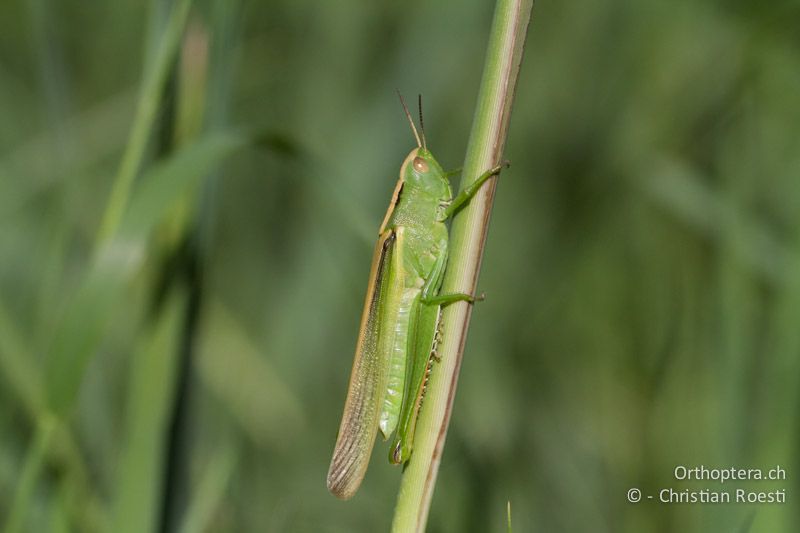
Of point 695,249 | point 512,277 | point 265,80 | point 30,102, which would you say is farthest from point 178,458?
point 30,102

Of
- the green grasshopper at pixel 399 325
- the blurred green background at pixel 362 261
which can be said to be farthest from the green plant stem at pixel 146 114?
the green grasshopper at pixel 399 325

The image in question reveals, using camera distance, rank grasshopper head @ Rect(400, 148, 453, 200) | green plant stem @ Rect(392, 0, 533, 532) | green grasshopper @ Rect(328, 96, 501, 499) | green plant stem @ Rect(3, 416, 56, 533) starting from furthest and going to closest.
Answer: grasshopper head @ Rect(400, 148, 453, 200) < green grasshopper @ Rect(328, 96, 501, 499) < green plant stem @ Rect(3, 416, 56, 533) < green plant stem @ Rect(392, 0, 533, 532)

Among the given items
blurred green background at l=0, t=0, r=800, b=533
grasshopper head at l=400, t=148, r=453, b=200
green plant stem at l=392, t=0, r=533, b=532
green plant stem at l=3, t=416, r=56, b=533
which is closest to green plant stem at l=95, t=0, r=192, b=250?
blurred green background at l=0, t=0, r=800, b=533

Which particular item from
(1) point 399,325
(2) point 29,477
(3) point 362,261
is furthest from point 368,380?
(3) point 362,261

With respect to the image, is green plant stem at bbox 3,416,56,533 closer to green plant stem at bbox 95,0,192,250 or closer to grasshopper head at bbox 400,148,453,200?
green plant stem at bbox 95,0,192,250

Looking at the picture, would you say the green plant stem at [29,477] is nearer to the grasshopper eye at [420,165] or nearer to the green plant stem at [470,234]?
the green plant stem at [470,234]

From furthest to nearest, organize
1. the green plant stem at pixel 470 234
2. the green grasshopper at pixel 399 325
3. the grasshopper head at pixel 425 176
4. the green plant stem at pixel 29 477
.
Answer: the grasshopper head at pixel 425 176 → the green grasshopper at pixel 399 325 → the green plant stem at pixel 29 477 → the green plant stem at pixel 470 234
